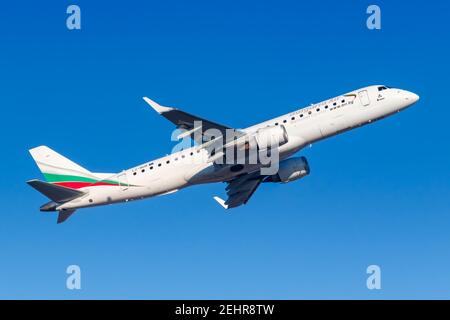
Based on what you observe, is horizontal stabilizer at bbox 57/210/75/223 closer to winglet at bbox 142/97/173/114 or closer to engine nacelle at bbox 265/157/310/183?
winglet at bbox 142/97/173/114

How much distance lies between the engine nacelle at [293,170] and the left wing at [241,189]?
2.07 m

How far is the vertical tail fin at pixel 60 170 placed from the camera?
66.0m

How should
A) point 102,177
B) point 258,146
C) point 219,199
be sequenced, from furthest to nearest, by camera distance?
point 219,199 → point 102,177 → point 258,146

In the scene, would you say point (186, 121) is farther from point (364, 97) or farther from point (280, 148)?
point (364, 97)

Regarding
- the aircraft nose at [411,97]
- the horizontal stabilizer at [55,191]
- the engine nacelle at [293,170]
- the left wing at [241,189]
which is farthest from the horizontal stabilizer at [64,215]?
the aircraft nose at [411,97]

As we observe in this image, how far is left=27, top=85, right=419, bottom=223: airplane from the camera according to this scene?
61.7 m

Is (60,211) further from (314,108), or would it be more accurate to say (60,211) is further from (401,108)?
(401,108)

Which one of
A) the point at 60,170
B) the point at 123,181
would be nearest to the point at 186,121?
the point at 123,181

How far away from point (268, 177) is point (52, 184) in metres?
17.7

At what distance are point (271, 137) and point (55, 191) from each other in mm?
17111

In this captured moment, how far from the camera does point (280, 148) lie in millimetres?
62031

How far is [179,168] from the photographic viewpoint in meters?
63.9

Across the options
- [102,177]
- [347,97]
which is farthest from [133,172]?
[347,97]

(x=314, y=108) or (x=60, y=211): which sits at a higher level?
(x=314, y=108)
